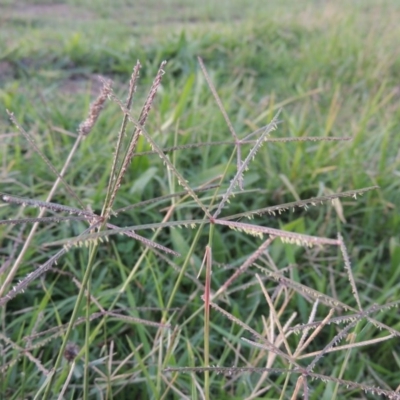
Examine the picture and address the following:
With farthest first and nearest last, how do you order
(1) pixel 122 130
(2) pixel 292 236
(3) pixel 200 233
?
Answer: (3) pixel 200 233 < (1) pixel 122 130 < (2) pixel 292 236

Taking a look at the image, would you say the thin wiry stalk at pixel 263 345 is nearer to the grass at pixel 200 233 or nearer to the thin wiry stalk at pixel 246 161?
the grass at pixel 200 233

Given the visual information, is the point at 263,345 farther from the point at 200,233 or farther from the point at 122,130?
the point at 122,130

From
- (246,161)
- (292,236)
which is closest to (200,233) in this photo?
(246,161)

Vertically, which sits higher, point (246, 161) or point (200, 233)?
point (246, 161)

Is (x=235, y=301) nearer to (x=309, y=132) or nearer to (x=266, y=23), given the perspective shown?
(x=309, y=132)

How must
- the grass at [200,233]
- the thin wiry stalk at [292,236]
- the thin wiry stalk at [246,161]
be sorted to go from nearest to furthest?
1. the thin wiry stalk at [292,236]
2. the thin wiry stalk at [246,161]
3. the grass at [200,233]

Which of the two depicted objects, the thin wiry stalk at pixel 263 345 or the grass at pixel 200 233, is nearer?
the thin wiry stalk at pixel 263 345

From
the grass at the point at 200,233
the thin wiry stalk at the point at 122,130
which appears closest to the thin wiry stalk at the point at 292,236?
the grass at the point at 200,233

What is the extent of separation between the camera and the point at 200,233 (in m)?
0.62

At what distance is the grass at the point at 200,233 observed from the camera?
0.70 metres

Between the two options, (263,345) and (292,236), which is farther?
(263,345)

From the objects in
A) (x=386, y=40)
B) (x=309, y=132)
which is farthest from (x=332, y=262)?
(x=386, y=40)

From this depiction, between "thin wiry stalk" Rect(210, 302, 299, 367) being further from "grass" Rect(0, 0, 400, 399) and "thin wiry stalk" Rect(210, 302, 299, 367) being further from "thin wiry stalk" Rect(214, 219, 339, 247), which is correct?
"thin wiry stalk" Rect(214, 219, 339, 247)

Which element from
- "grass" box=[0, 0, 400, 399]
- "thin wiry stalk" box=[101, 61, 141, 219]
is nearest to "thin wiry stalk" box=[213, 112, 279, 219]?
"grass" box=[0, 0, 400, 399]
